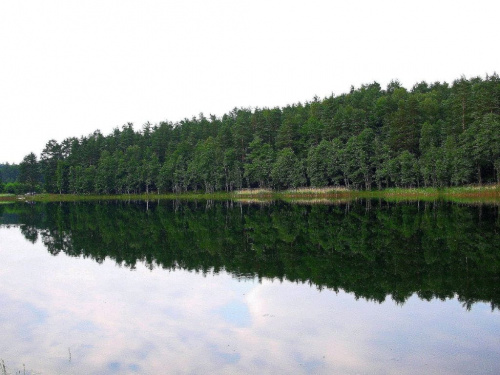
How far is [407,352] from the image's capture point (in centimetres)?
1074

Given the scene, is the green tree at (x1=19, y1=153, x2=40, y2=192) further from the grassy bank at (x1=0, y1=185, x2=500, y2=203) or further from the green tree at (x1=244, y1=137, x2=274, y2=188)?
the green tree at (x1=244, y1=137, x2=274, y2=188)

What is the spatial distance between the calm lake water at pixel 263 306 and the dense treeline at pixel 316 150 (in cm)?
5397

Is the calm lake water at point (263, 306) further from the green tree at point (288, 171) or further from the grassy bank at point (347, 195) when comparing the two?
the green tree at point (288, 171)

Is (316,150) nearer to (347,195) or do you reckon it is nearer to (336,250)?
(347,195)

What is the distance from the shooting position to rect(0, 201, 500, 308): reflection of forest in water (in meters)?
16.8

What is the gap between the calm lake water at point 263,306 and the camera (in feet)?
35.6

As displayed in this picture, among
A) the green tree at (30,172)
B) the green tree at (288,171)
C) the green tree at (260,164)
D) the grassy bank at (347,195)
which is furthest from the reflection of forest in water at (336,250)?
the green tree at (30,172)

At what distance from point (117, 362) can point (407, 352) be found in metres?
7.50

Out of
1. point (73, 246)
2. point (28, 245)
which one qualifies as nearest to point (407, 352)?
point (73, 246)

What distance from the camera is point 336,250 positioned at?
24094 millimetres

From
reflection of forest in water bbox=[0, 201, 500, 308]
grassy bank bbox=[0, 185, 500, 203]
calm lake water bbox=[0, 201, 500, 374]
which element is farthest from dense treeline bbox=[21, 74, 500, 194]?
calm lake water bbox=[0, 201, 500, 374]

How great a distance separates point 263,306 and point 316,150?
8474cm

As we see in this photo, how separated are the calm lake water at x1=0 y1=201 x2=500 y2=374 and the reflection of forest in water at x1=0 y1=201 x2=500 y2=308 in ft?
0.39

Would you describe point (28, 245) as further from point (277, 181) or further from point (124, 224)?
point (277, 181)
